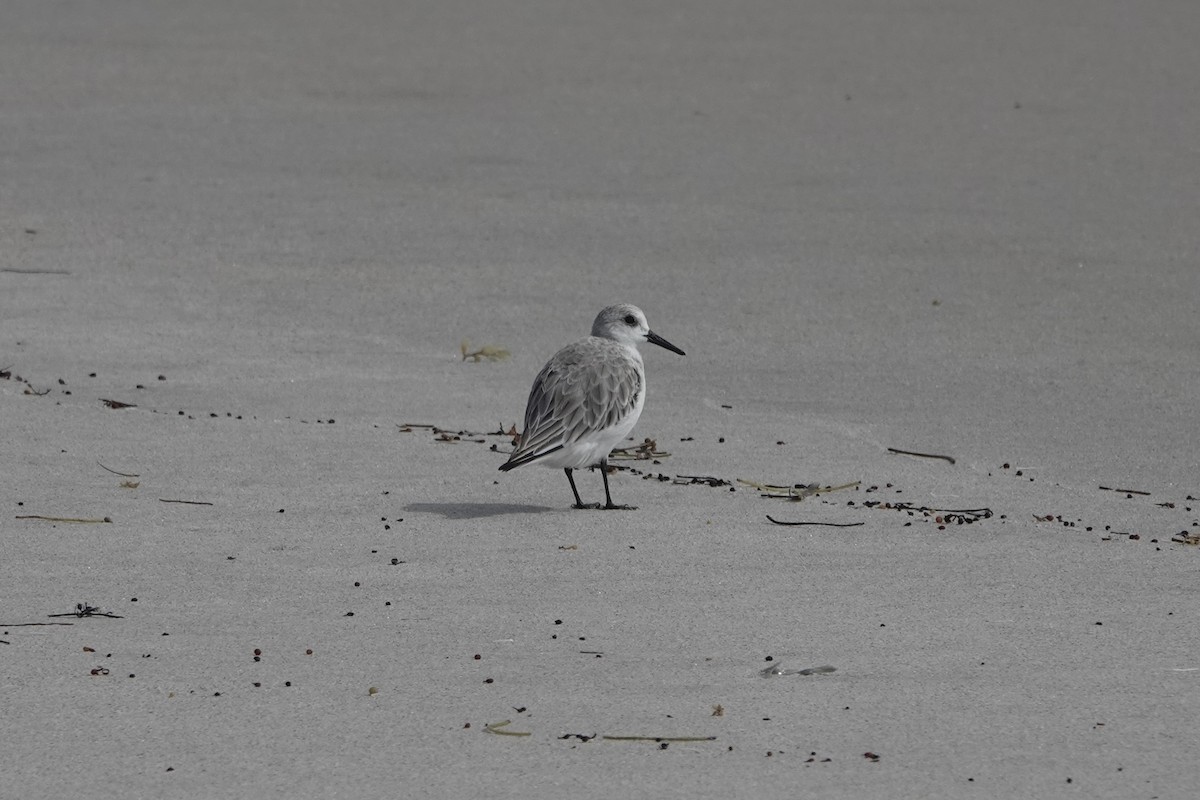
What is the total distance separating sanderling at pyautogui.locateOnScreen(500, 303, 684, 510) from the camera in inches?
349

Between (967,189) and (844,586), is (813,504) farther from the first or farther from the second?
(967,189)

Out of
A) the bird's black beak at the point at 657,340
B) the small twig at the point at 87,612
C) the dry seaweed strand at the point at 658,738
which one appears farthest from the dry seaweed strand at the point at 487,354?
the dry seaweed strand at the point at 658,738

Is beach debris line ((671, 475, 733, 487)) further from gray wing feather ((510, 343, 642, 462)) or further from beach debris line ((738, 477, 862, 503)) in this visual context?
gray wing feather ((510, 343, 642, 462))

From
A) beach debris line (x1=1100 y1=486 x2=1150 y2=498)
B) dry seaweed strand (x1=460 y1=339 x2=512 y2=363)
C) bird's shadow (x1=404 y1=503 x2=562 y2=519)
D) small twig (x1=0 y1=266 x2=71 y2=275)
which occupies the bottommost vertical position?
bird's shadow (x1=404 y1=503 x2=562 y2=519)

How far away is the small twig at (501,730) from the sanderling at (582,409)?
2.85 m

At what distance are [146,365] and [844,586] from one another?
217 inches

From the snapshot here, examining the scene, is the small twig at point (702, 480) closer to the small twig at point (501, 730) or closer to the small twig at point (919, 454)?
the small twig at point (919, 454)

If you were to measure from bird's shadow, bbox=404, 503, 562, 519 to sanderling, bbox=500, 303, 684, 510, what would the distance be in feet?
0.71

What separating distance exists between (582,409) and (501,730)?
128 inches

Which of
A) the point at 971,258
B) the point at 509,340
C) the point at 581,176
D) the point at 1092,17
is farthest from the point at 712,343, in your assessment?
the point at 1092,17

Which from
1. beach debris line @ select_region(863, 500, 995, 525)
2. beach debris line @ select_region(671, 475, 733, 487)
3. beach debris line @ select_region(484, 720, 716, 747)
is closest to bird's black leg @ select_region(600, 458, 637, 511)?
beach debris line @ select_region(671, 475, 733, 487)

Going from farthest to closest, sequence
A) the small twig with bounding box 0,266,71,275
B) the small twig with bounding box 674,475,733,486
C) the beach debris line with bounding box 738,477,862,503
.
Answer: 1. the small twig with bounding box 0,266,71,275
2. the small twig with bounding box 674,475,733,486
3. the beach debris line with bounding box 738,477,862,503

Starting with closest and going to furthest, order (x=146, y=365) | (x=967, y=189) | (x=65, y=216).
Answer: (x=146, y=365) → (x=65, y=216) → (x=967, y=189)

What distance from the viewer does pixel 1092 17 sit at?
23.0 metres
